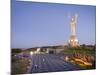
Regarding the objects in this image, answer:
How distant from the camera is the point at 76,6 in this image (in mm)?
1890

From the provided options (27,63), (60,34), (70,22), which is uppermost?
(70,22)

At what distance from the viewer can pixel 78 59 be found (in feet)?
6.17

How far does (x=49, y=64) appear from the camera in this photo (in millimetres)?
1783

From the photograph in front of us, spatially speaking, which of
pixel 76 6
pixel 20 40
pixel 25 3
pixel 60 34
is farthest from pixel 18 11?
pixel 76 6

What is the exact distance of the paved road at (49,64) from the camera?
1.74 metres

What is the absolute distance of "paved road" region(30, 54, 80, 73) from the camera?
1738 mm

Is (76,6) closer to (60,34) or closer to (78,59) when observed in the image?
(60,34)

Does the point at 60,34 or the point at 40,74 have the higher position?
the point at 60,34

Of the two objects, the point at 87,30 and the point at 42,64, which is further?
the point at 87,30
